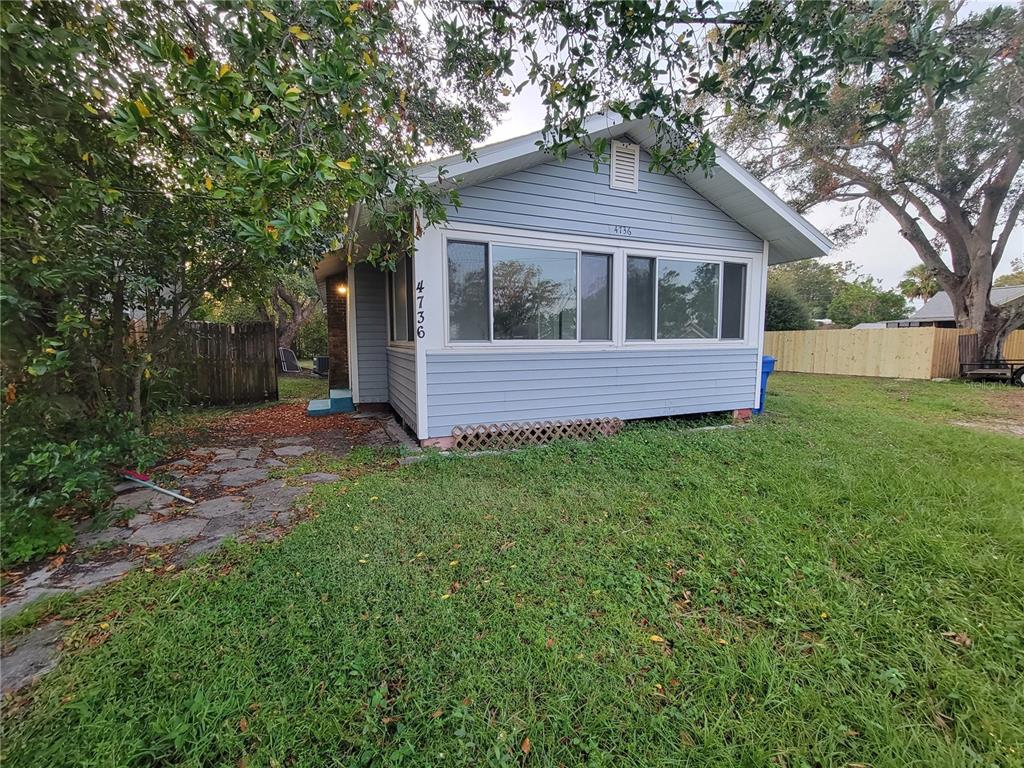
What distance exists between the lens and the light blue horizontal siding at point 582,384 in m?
4.80

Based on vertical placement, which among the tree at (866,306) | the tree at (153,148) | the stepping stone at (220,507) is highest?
the tree at (866,306)

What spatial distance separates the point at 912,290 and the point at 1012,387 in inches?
1169

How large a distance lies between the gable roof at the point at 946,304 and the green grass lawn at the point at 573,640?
23202 mm

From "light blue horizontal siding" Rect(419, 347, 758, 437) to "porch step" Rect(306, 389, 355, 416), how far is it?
11.2ft

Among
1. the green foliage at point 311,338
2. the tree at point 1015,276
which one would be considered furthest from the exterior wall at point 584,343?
the tree at point 1015,276

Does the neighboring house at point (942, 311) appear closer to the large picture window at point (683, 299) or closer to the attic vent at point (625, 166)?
the large picture window at point (683, 299)

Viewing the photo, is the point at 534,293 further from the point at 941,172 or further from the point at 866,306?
the point at 866,306

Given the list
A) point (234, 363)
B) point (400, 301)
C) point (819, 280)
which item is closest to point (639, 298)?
point (400, 301)

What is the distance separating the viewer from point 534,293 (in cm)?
511

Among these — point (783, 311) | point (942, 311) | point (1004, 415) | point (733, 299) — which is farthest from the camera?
point (942, 311)

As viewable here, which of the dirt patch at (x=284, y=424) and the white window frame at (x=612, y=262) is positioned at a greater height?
the white window frame at (x=612, y=262)

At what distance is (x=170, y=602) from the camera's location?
6.99ft

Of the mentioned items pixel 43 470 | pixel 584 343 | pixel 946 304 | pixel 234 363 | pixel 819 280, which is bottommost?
pixel 43 470

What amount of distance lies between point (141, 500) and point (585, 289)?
492 cm
